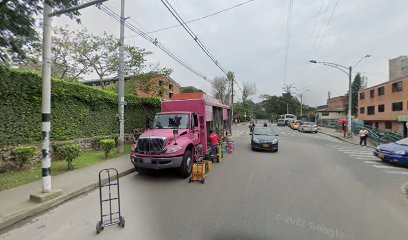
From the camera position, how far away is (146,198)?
17.6 feet

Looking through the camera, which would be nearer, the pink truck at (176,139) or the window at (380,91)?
the pink truck at (176,139)

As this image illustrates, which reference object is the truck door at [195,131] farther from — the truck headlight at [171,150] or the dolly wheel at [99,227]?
the dolly wheel at [99,227]

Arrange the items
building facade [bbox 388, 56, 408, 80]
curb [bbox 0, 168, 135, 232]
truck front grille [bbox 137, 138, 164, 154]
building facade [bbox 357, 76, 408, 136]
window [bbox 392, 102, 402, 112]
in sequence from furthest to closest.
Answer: building facade [bbox 388, 56, 408, 80], window [bbox 392, 102, 402, 112], building facade [bbox 357, 76, 408, 136], truck front grille [bbox 137, 138, 164, 154], curb [bbox 0, 168, 135, 232]

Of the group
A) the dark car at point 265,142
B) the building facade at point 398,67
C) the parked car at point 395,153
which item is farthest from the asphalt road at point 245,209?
the building facade at point 398,67

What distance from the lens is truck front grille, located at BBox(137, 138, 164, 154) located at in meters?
6.64

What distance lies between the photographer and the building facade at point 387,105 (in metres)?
25.9

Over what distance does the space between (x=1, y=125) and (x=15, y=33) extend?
14.7 feet

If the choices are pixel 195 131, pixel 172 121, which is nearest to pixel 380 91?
pixel 195 131

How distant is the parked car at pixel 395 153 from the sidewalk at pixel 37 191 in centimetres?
1186

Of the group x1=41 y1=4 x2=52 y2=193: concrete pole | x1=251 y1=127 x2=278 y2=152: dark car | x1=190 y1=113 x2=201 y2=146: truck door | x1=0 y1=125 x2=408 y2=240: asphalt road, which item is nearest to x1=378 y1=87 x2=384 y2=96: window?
x1=251 y1=127 x2=278 y2=152: dark car

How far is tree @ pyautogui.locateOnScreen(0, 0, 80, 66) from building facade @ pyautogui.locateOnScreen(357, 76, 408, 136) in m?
34.1

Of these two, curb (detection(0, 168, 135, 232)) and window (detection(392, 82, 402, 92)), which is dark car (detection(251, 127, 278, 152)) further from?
window (detection(392, 82, 402, 92))

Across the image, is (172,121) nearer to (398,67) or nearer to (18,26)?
(18,26)

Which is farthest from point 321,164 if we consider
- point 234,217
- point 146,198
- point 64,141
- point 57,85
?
point 57,85
